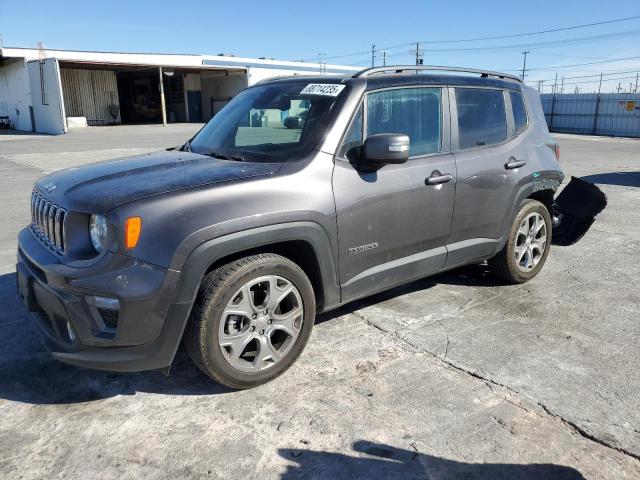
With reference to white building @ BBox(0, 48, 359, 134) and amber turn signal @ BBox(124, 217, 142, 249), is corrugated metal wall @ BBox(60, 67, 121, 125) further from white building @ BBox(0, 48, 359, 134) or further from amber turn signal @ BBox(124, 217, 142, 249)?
amber turn signal @ BBox(124, 217, 142, 249)

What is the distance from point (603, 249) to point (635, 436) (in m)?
3.94

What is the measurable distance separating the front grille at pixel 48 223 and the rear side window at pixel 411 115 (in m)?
1.97

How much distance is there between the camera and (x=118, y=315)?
2613mm

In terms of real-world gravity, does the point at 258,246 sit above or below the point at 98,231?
below

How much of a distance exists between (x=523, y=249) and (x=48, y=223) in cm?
386

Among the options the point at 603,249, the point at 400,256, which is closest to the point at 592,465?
the point at 400,256

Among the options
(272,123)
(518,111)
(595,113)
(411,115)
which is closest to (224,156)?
(272,123)

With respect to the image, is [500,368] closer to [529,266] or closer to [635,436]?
[635,436]

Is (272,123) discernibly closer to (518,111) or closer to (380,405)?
(380,405)

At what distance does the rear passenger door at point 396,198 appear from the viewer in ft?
11.0

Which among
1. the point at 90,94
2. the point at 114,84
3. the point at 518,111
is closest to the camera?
the point at 518,111

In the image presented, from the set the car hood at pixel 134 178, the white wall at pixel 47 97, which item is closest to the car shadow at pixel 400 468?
the car hood at pixel 134 178

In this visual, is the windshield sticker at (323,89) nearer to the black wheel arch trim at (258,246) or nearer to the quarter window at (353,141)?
the quarter window at (353,141)

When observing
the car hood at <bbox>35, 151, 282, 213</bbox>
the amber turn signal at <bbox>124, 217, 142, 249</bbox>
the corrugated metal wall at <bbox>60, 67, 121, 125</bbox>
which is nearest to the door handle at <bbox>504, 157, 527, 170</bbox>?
the car hood at <bbox>35, 151, 282, 213</bbox>
